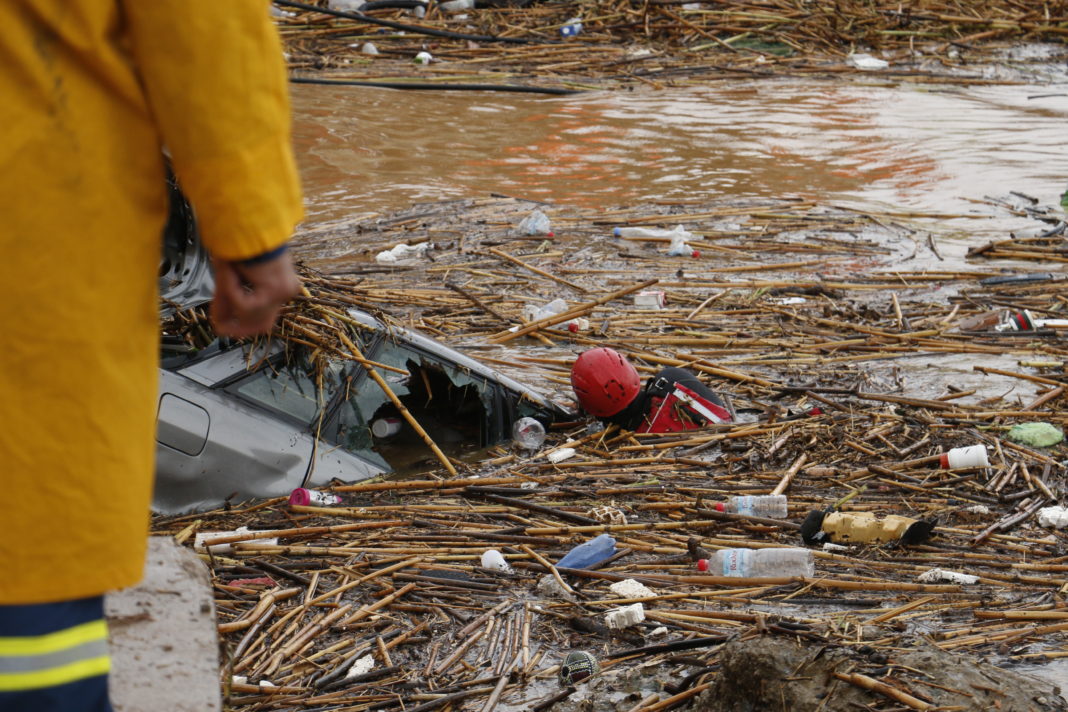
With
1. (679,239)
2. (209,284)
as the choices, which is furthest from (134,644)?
(679,239)

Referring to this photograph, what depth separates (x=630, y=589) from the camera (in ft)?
14.1

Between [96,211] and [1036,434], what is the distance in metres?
5.55

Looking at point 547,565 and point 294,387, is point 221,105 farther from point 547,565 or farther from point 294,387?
point 294,387

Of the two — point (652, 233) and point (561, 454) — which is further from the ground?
point (561, 454)

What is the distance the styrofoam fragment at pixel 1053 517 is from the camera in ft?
16.7

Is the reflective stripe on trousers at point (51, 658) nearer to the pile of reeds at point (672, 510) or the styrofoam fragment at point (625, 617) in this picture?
the pile of reeds at point (672, 510)

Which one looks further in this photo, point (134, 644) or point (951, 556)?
point (951, 556)

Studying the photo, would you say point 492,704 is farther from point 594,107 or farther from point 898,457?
point 594,107

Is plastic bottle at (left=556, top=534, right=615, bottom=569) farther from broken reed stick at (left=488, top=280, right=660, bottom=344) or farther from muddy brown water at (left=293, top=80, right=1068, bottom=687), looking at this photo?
muddy brown water at (left=293, top=80, right=1068, bottom=687)

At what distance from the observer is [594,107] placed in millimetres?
17641

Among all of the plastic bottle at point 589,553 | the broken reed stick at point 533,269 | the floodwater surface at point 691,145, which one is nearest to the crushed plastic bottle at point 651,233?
the broken reed stick at point 533,269

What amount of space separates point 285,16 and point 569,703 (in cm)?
2029

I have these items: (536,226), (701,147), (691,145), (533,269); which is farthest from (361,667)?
(691,145)

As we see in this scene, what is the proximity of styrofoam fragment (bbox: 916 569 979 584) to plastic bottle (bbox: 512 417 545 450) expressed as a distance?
2.43 m
